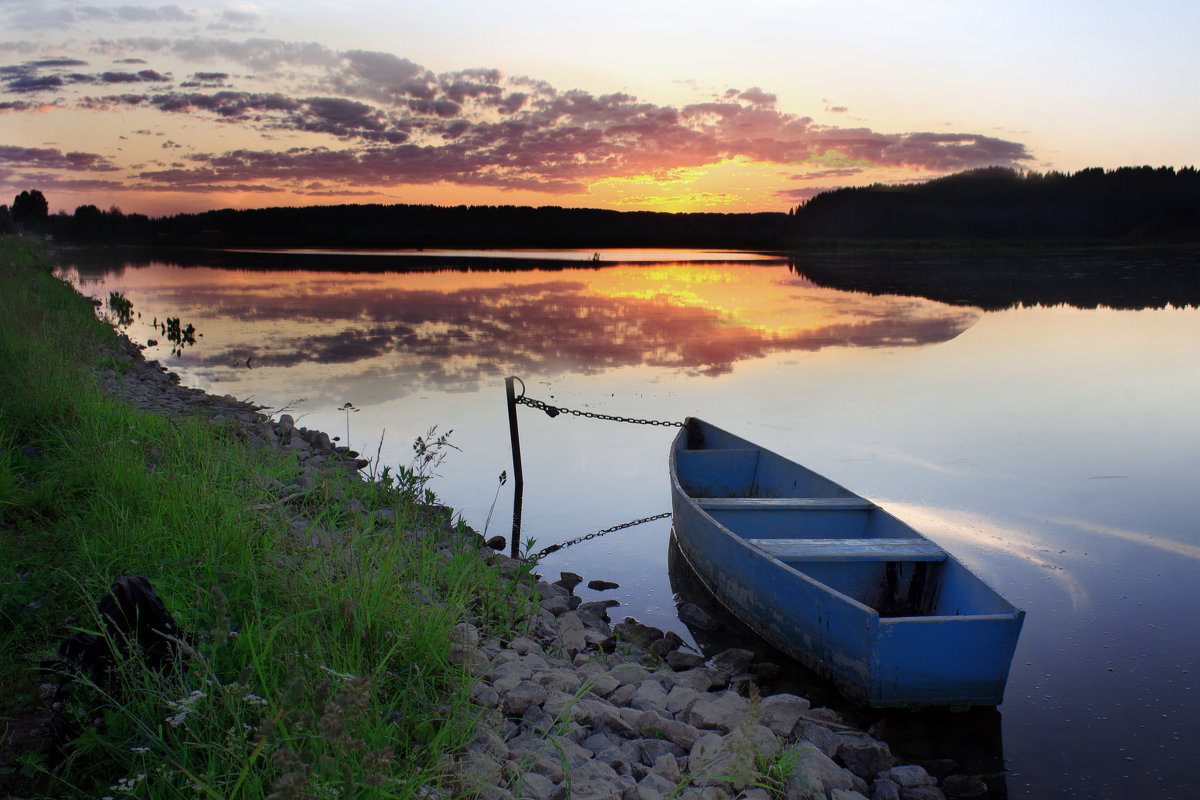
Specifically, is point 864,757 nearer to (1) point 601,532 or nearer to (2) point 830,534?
(2) point 830,534

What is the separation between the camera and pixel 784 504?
7621 mm

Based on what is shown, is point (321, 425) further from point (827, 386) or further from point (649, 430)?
point (827, 386)

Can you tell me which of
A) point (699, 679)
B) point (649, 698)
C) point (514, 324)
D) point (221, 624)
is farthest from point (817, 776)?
point (514, 324)

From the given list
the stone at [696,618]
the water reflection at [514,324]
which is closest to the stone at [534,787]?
the stone at [696,618]

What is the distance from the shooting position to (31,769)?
3.20m

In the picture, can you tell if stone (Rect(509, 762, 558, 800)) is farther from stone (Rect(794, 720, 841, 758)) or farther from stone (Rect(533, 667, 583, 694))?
stone (Rect(794, 720, 841, 758))

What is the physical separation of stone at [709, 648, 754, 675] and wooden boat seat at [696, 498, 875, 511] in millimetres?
1694

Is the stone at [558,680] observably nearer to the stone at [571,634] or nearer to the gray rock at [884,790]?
the stone at [571,634]

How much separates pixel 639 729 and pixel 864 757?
4.82 feet

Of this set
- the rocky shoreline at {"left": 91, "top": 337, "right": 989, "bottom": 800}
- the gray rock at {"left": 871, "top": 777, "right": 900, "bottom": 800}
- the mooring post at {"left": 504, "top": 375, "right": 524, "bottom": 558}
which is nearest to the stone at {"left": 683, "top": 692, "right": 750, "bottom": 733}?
the rocky shoreline at {"left": 91, "top": 337, "right": 989, "bottom": 800}

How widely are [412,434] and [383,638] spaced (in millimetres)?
8662

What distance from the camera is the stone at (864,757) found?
180 inches

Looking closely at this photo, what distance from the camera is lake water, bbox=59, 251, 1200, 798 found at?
5664mm

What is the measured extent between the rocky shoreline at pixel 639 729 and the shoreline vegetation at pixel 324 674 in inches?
0.6
